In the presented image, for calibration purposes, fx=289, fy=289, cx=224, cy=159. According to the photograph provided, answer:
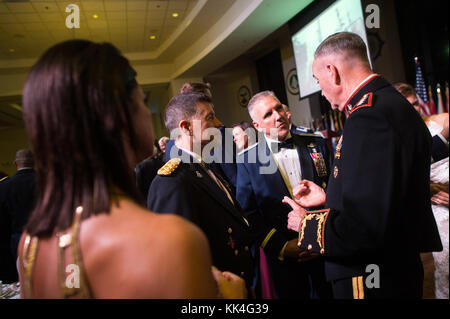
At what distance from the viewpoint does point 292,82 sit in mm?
7184

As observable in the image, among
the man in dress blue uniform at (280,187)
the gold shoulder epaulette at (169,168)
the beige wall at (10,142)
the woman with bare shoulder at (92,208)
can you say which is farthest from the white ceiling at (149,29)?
the beige wall at (10,142)

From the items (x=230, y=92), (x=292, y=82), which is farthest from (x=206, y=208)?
(x=230, y=92)

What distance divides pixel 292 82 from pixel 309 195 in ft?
20.5

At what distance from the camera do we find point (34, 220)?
23.7 inches

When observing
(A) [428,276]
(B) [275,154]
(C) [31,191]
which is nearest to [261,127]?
(B) [275,154]

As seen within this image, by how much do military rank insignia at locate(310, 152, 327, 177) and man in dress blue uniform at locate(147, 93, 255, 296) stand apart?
31.8 inches

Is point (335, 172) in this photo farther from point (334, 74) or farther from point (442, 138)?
point (442, 138)

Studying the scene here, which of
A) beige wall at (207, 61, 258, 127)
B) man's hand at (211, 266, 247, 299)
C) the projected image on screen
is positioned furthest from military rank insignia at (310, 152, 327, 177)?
beige wall at (207, 61, 258, 127)

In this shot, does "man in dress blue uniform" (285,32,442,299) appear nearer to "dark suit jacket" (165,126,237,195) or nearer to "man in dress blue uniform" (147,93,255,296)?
"man in dress blue uniform" (147,93,255,296)

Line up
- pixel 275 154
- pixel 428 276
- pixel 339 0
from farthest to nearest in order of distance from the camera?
pixel 339 0 → pixel 428 276 → pixel 275 154

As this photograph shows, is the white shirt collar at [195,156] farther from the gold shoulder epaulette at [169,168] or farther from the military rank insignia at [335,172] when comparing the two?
the military rank insignia at [335,172]

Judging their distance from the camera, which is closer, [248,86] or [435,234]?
[435,234]

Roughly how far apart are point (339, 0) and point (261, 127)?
3.18 m
